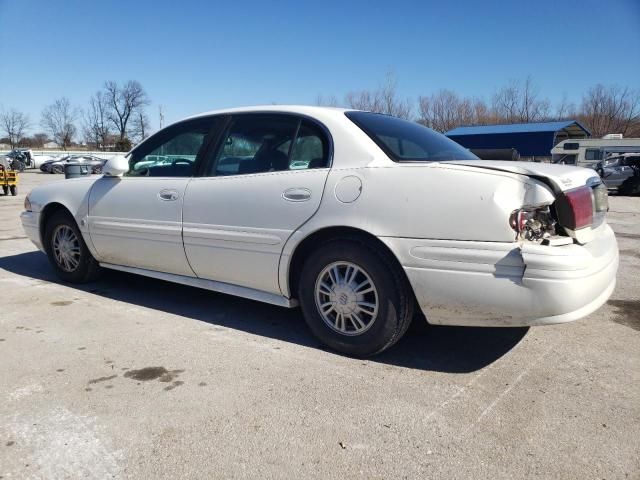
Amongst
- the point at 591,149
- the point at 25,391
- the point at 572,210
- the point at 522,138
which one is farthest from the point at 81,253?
the point at 522,138

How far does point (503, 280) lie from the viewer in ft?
8.29

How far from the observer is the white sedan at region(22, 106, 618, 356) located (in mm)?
2539

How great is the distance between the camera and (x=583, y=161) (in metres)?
A: 27.1

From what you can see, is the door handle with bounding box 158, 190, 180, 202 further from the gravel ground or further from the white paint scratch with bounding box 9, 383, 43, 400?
the white paint scratch with bounding box 9, 383, 43, 400

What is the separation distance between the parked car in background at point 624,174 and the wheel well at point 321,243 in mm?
17864

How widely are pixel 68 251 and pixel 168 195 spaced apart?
1.60 meters

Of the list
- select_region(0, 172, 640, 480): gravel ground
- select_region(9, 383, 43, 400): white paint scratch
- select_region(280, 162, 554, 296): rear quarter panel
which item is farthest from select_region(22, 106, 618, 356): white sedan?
select_region(9, 383, 43, 400): white paint scratch

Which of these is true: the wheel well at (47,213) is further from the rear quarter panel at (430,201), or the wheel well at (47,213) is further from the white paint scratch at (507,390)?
the white paint scratch at (507,390)

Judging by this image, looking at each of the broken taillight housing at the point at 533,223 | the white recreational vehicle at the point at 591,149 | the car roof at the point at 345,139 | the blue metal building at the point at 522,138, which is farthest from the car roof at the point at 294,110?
the blue metal building at the point at 522,138

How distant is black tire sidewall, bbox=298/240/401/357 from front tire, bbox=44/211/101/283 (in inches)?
97.3

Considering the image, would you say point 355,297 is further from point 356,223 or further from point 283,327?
point 283,327

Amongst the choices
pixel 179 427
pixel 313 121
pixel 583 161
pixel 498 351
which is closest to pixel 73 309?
pixel 179 427

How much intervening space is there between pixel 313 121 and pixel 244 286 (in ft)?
4.03

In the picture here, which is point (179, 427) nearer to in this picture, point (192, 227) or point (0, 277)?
point (192, 227)
